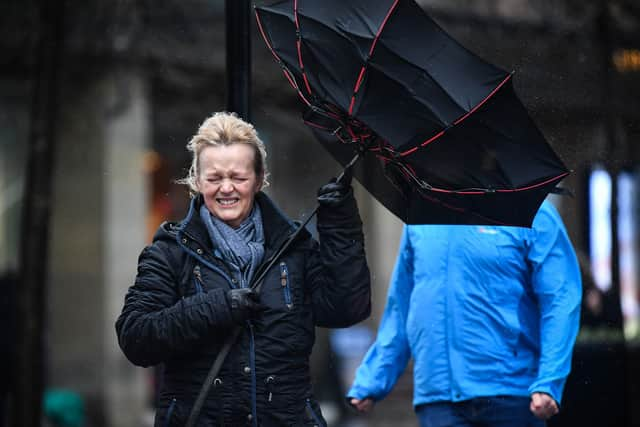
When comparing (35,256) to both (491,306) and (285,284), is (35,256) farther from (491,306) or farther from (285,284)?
(285,284)

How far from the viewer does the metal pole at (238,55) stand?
14.7 ft

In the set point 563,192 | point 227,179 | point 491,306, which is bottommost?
point 491,306

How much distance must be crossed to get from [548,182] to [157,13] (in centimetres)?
551

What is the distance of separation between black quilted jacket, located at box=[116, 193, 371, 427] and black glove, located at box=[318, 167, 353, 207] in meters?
0.03

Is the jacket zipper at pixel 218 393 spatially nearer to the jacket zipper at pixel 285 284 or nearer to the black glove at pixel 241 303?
the black glove at pixel 241 303

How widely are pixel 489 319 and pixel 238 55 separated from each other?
147 centimetres

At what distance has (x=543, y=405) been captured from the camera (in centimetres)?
440

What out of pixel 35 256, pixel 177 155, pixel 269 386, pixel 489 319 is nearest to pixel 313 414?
pixel 269 386

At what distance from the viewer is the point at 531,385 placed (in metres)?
4.55

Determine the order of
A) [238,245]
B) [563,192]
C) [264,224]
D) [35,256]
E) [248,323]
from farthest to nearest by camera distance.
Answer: [35,256]
[563,192]
[264,224]
[238,245]
[248,323]

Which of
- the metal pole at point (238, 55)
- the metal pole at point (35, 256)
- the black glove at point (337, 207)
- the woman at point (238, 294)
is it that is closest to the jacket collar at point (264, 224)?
the woman at point (238, 294)

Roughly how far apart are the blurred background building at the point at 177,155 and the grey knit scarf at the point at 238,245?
1222 millimetres

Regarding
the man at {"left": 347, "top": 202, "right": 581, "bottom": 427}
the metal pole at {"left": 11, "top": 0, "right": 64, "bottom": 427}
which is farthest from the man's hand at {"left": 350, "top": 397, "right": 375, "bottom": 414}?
the metal pole at {"left": 11, "top": 0, "right": 64, "bottom": 427}

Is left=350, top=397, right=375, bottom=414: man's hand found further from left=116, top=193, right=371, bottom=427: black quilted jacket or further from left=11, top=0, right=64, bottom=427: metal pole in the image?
Result: left=11, top=0, right=64, bottom=427: metal pole
